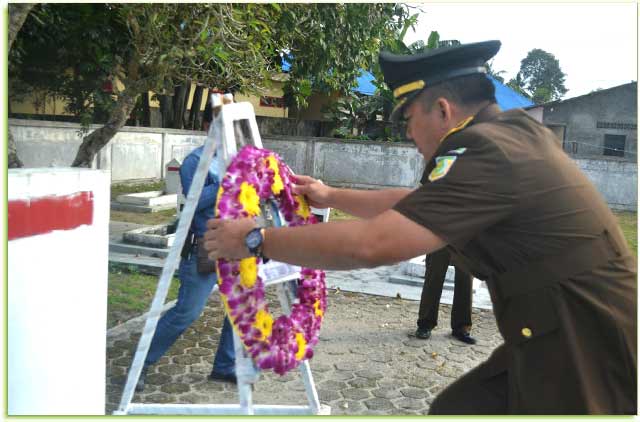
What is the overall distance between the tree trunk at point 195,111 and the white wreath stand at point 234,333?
67.4 feet

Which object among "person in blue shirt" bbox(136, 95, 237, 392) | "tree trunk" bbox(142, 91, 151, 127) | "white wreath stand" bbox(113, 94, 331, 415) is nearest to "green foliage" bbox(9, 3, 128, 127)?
"tree trunk" bbox(142, 91, 151, 127)

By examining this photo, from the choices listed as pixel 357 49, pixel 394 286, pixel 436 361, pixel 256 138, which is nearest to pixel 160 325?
pixel 256 138

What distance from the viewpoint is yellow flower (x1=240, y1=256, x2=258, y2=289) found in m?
2.85

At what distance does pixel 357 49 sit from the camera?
13844 mm

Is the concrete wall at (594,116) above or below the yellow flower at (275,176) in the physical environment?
above

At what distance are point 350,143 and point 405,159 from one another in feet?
6.68

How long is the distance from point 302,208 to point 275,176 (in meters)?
0.24

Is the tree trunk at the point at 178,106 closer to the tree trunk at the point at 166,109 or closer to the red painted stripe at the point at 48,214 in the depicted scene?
the tree trunk at the point at 166,109

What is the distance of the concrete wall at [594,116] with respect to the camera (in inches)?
1184

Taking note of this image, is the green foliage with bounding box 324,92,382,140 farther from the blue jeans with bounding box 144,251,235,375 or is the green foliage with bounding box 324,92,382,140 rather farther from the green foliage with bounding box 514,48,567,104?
the green foliage with bounding box 514,48,567,104

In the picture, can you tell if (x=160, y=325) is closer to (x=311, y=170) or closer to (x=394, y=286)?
(x=394, y=286)

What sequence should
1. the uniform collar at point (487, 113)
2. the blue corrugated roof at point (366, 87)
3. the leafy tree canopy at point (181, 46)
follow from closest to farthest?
the uniform collar at point (487, 113) < the leafy tree canopy at point (181, 46) < the blue corrugated roof at point (366, 87)

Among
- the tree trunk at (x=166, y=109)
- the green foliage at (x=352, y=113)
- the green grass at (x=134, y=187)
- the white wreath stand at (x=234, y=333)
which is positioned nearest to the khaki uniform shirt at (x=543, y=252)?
the white wreath stand at (x=234, y=333)

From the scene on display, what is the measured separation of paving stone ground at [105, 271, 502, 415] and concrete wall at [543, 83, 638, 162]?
26289mm
